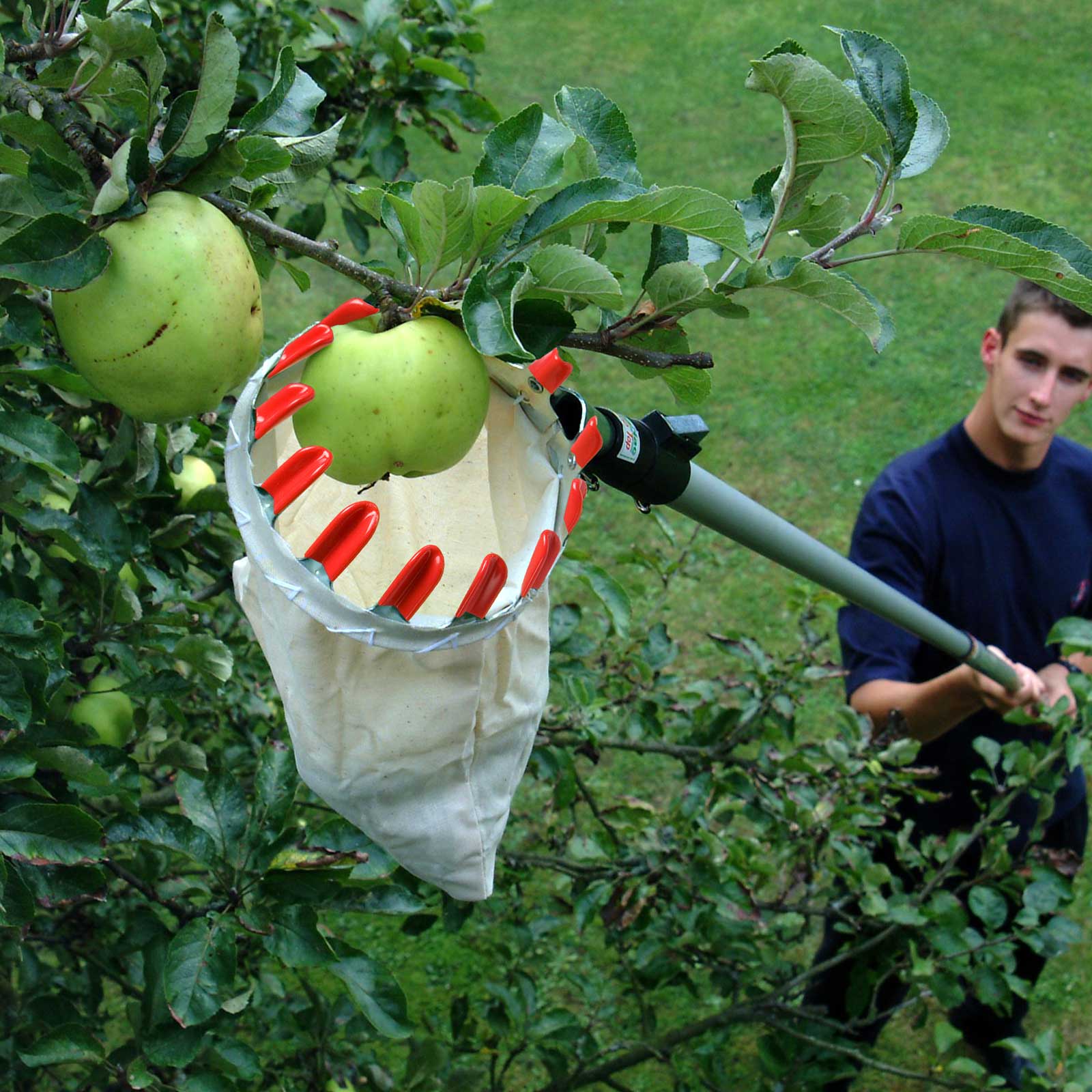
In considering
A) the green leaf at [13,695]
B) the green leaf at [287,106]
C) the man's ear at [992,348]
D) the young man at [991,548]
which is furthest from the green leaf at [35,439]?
the man's ear at [992,348]

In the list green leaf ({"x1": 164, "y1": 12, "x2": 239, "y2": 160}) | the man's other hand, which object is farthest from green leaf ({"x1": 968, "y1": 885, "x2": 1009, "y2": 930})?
green leaf ({"x1": 164, "y1": 12, "x2": 239, "y2": 160})

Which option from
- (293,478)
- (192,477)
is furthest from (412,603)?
(192,477)

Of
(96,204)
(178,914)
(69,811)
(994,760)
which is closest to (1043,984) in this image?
(994,760)

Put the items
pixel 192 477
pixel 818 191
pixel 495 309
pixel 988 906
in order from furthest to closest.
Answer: pixel 818 191 < pixel 988 906 < pixel 192 477 < pixel 495 309

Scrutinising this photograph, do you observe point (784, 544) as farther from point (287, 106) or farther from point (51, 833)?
point (51, 833)

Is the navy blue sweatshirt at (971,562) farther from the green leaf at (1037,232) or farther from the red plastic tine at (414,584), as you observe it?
the red plastic tine at (414,584)

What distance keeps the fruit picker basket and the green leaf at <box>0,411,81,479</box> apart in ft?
0.98

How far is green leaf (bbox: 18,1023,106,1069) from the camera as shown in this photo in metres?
1.46

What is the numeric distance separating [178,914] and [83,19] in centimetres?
116

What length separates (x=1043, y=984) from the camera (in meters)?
3.50

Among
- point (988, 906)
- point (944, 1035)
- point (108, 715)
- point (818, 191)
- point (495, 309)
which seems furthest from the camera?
point (818, 191)

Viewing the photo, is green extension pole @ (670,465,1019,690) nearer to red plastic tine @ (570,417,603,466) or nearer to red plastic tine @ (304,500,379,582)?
red plastic tine @ (570,417,603,466)

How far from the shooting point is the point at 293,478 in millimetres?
814

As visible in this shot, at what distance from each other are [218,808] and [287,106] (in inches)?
35.5
